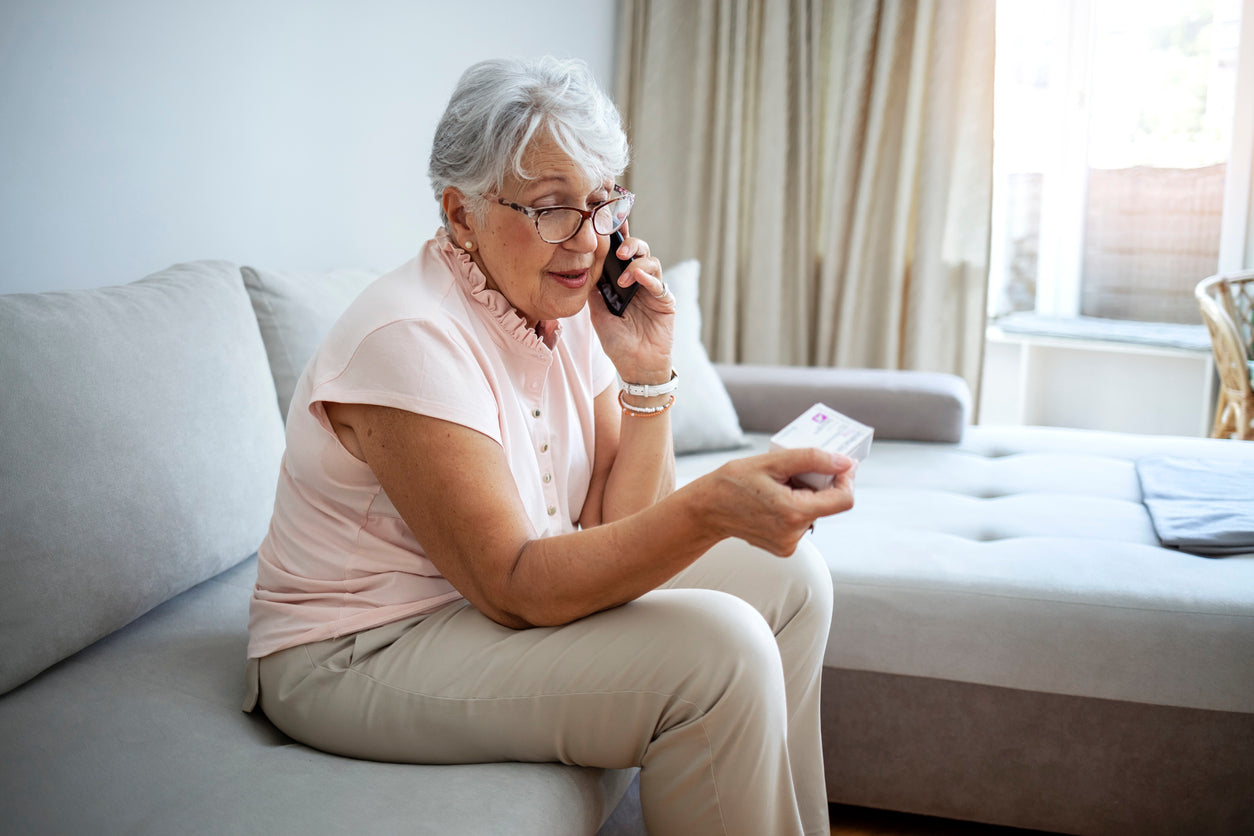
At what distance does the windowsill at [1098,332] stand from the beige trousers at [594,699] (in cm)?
283

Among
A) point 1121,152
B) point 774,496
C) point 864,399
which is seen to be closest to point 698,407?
point 864,399

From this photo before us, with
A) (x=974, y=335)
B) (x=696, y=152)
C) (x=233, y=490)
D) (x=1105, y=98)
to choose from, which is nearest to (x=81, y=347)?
(x=233, y=490)

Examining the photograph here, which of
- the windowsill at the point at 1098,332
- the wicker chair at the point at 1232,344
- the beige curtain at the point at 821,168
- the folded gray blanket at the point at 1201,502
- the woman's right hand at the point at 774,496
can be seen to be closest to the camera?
the woman's right hand at the point at 774,496

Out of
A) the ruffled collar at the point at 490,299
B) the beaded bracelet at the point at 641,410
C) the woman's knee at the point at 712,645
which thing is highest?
the ruffled collar at the point at 490,299

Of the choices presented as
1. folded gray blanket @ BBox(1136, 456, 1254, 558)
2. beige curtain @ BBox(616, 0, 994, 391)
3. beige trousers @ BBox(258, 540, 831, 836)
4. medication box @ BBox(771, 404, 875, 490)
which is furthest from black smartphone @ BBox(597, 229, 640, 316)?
beige curtain @ BBox(616, 0, 994, 391)

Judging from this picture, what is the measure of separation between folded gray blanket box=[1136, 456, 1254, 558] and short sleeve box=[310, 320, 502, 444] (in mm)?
1200

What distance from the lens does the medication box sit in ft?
3.49

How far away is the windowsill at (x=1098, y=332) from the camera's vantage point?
3289 millimetres

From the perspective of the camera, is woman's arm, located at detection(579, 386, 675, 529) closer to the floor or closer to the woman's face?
the woman's face

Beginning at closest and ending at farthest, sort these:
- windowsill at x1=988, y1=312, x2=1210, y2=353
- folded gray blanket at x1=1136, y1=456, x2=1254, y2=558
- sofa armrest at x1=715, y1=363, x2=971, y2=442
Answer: folded gray blanket at x1=1136, y1=456, x2=1254, y2=558 → sofa armrest at x1=715, y1=363, x2=971, y2=442 → windowsill at x1=988, y1=312, x2=1210, y2=353

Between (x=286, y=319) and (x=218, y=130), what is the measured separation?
412mm

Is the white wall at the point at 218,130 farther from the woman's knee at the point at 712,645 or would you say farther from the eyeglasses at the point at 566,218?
the woman's knee at the point at 712,645

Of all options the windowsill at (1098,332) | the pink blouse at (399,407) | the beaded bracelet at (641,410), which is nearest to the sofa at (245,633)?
the pink blouse at (399,407)

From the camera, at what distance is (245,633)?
1.30 metres
